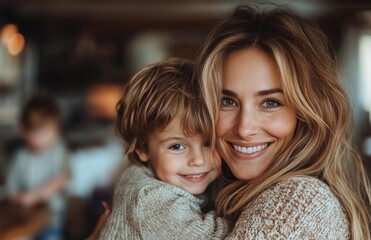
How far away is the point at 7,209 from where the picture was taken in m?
3.61

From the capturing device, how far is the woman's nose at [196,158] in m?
1.55

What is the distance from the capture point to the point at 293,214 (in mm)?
1130

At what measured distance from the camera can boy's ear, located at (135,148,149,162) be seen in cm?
167

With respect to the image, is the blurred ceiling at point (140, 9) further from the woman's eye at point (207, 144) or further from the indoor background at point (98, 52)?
the woman's eye at point (207, 144)

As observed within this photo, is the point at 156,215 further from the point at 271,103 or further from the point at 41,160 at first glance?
the point at 41,160

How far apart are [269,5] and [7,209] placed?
2.68 metres

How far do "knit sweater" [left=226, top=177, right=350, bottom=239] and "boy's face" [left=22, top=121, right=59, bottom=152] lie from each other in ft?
9.77

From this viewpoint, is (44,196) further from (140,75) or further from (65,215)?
(140,75)

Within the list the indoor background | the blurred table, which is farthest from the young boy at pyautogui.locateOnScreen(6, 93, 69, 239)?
the indoor background

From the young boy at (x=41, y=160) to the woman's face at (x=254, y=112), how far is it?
271 centimetres

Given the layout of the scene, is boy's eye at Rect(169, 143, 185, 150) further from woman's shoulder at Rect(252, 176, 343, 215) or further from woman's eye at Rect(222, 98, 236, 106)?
woman's shoulder at Rect(252, 176, 343, 215)

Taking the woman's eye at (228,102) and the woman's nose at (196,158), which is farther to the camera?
the woman's nose at (196,158)

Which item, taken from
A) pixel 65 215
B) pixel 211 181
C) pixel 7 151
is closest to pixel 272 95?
pixel 211 181

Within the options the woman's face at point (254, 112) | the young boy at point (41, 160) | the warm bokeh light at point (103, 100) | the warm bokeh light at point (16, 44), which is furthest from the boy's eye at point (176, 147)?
the warm bokeh light at point (103, 100)
